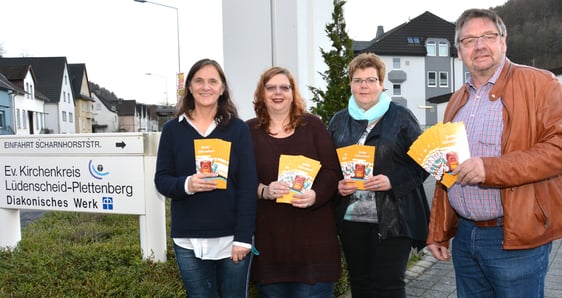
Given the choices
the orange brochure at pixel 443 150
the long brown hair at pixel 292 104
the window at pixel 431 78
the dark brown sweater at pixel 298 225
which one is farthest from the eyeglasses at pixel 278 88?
the window at pixel 431 78

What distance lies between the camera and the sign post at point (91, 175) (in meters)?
4.33

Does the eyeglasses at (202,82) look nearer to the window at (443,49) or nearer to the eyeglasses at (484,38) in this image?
the eyeglasses at (484,38)

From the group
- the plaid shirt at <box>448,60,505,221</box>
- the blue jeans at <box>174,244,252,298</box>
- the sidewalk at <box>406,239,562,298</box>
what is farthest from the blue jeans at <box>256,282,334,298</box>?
the sidewalk at <box>406,239,562,298</box>

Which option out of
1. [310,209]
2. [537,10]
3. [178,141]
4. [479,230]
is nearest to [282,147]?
[310,209]

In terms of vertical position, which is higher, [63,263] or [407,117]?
[407,117]

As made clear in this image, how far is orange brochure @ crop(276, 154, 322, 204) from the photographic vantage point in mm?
2873

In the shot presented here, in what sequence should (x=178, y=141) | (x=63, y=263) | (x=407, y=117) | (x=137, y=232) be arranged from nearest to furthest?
(x=178, y=141) → (x=407, y=117) → (x=63, y=263) → (x=137, y=232)

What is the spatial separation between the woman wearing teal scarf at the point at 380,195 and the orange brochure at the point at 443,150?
0.37 m

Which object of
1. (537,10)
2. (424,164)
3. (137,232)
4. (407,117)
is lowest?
(137,232)

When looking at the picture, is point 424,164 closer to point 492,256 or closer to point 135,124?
point 492,256

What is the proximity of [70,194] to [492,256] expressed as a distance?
377 centimetres

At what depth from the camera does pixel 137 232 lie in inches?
240

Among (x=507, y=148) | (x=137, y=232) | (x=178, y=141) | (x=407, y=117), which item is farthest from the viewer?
(x=137, y=232)

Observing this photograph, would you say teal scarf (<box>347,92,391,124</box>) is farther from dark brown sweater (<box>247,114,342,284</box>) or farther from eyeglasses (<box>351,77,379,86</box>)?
dark brown sweater (<box>247,114,342,284</box>)
